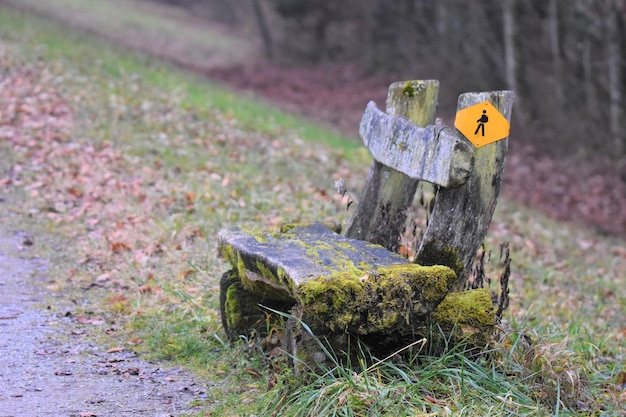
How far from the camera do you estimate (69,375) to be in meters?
4.70

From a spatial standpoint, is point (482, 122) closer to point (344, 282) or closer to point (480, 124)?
point (480, 124)

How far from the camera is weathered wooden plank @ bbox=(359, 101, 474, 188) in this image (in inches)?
166

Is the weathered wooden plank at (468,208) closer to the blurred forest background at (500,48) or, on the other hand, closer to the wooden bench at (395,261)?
the wooden bench at (395,261)

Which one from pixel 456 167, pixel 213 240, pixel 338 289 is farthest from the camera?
pixel 213 240

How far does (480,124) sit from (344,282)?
1.20 m

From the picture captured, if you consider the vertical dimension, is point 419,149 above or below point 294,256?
above

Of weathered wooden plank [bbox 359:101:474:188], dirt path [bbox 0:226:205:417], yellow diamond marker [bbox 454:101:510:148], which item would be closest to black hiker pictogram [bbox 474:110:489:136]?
yellow diamond marker [bbox 454:101:510:148]

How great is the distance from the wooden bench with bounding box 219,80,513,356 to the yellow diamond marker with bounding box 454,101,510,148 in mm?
46

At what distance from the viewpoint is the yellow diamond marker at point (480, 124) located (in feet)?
14.1

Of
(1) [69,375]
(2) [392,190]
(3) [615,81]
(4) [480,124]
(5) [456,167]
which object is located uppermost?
(3) [615,81]

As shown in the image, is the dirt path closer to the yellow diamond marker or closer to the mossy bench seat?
the mossy bench seat

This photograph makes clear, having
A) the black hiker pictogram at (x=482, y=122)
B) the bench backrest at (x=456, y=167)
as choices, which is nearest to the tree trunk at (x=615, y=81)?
the bench backrest at (x=456, y=167)

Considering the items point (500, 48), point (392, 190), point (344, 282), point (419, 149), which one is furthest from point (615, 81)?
point (344, 282)

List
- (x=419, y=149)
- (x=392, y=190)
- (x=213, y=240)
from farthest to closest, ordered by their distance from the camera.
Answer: (x=213, y=240), (x=392, y=190), (x=419, y=149)
